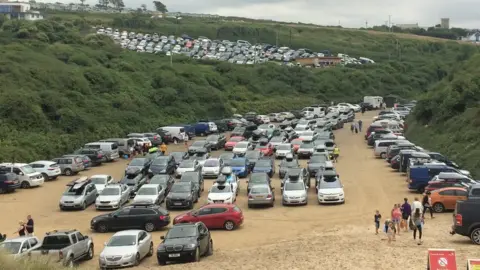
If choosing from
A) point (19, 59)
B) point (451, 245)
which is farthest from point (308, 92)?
point (451, 245)

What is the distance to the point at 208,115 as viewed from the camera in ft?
260

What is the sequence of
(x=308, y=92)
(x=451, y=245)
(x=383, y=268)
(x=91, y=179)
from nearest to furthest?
(x=383, y=268) < (x=451, y=245) < (x=91, y=179) < (x=308, y=92)

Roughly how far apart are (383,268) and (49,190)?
77.3 ft

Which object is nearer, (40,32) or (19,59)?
(19,59)

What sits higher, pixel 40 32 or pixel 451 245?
pixel 40 32

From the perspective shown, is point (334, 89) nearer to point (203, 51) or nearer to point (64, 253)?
point (203, 51)

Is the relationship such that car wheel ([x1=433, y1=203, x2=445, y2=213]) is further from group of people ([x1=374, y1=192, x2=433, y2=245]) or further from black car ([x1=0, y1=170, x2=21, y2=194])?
black car ([x1=0, y1=170, x2=21, y2=194])

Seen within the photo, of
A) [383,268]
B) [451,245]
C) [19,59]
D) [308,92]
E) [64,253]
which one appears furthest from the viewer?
[308,92]

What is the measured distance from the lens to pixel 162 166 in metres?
37.8

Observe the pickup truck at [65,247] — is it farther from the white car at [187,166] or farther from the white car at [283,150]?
the white car at [283,150]

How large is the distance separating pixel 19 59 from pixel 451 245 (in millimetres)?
55498

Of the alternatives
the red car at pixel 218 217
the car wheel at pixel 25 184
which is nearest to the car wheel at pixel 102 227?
the red car at pixel 218 217

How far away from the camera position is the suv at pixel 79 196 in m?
29.8

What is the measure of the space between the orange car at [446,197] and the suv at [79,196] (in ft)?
53.7
